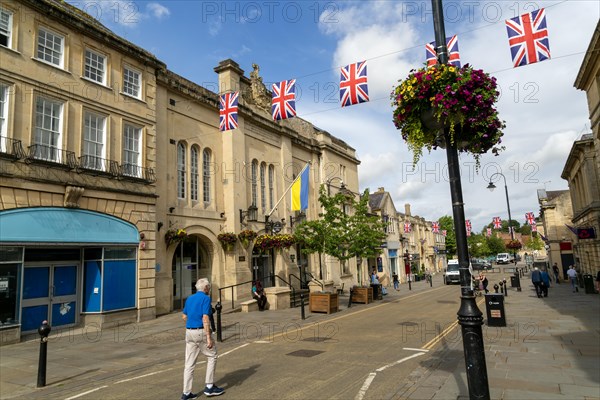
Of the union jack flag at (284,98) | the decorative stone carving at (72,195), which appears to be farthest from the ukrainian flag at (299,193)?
the decorative stone carving at (72,195)

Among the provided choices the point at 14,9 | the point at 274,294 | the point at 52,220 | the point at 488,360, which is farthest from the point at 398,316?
the point at 14,9

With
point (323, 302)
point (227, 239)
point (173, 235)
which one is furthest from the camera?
point (227, 239)

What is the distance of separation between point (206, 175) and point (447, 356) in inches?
594

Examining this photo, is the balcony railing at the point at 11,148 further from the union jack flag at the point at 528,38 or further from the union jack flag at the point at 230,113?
the union jack flag at the point at 528,38

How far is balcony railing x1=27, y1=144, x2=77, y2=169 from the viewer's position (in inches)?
504

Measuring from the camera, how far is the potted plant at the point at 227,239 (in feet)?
67.2

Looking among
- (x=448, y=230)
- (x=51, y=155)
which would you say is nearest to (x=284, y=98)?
(x=51, y=155)

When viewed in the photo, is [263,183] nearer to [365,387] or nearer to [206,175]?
[206,175]

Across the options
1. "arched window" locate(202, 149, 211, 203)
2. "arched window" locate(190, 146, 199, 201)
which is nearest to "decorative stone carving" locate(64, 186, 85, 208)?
"arched window" locate(190, 146, 199, 201)

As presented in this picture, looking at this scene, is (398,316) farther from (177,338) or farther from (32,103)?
(32,103)

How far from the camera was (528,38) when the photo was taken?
27.6 feet

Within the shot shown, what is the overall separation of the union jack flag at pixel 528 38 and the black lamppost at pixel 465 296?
427 centimetres

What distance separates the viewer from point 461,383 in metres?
6.85

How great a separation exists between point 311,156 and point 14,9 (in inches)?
833
